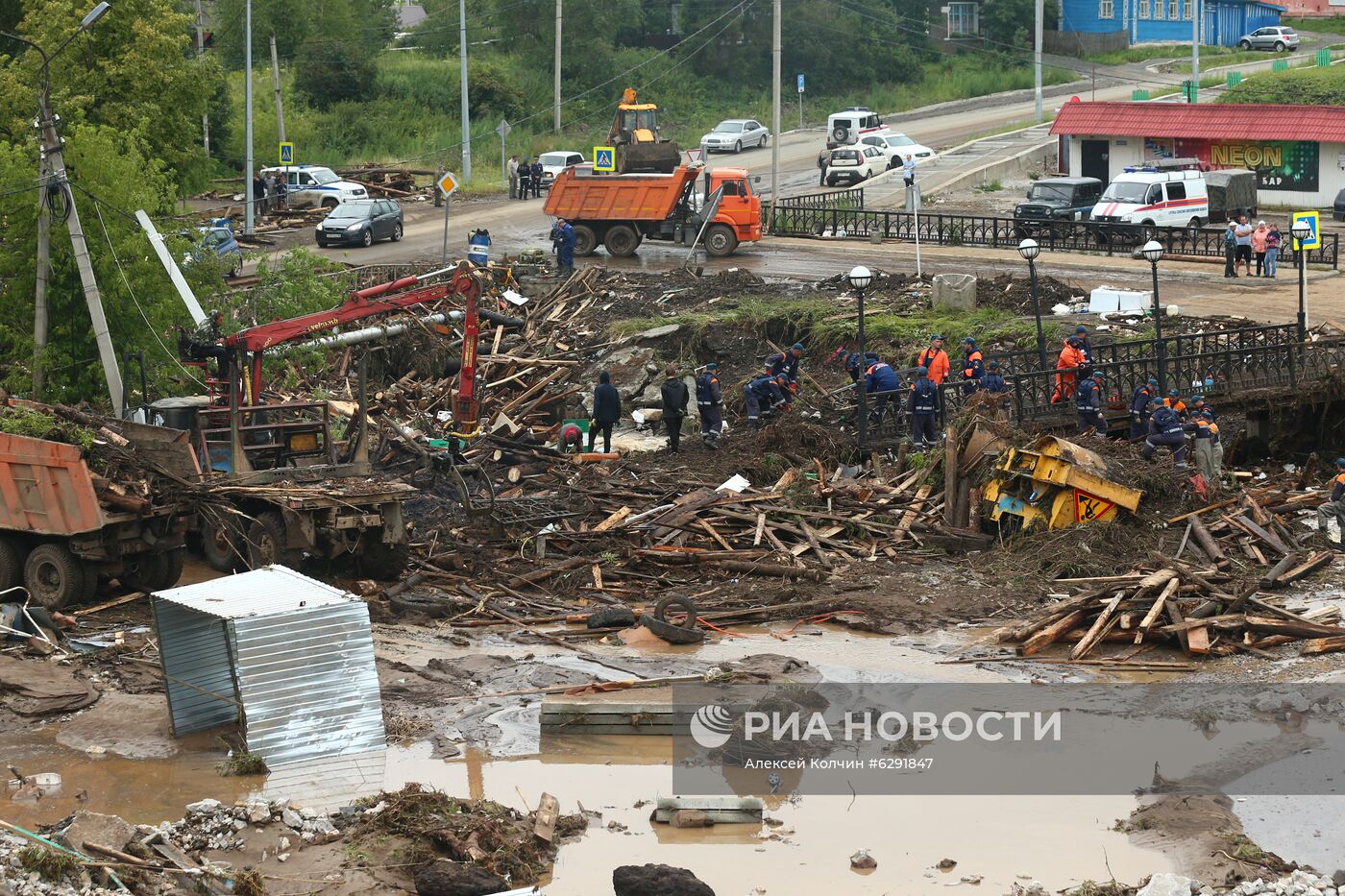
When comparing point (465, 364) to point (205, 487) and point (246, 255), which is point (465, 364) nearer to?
point (205, 487)

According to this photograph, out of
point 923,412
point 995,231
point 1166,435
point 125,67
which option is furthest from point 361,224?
point 1166,435

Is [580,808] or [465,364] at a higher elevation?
[465,364]

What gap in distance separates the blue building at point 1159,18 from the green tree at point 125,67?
5068 cm

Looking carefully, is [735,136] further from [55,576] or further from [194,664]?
[194,664]

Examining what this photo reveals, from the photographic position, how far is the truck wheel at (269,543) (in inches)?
712

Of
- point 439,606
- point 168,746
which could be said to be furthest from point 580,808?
point 439,606

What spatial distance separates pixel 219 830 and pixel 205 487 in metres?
6.58

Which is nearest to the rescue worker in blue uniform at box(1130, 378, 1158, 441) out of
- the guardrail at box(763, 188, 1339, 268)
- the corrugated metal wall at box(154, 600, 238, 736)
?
the guardrail at box(763, 188, 1339, 268)

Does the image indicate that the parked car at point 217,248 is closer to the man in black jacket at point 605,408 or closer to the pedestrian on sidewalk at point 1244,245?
the man in black jacket at point 605,408

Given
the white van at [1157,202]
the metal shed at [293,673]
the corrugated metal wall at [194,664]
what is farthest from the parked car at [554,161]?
the metal shed at [293,673]

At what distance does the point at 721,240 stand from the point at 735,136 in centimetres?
2401

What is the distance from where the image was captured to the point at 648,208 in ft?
126

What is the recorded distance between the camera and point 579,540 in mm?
19812

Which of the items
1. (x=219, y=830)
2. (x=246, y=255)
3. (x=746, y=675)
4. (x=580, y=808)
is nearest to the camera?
(x=219, y=830)
